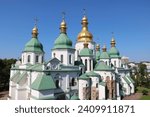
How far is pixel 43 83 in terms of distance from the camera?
17.8 meters

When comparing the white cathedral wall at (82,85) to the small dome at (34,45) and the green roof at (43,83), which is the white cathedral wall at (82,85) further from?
the small dome at (34,45)

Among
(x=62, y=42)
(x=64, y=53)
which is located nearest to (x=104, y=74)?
(x=64, y=53)

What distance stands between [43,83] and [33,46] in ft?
26.2

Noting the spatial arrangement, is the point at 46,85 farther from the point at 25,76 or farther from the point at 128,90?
the point at 128,90

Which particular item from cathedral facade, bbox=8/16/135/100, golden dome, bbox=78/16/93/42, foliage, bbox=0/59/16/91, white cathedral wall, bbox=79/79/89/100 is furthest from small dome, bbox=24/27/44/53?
foliage, bbox=0/59/16/91

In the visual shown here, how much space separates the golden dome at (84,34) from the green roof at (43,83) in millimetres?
13621

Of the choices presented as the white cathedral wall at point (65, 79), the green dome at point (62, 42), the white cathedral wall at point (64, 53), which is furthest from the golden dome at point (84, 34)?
the white cathedral wall at point (65, 79)

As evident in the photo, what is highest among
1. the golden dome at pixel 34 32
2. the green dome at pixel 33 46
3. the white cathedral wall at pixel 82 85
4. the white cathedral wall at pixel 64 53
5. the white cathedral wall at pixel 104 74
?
the golden dome at pixel 34 32

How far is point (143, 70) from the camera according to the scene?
174ft

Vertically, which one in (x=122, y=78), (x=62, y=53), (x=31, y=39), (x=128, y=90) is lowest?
(x=128, y=90)

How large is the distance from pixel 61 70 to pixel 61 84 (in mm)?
1806

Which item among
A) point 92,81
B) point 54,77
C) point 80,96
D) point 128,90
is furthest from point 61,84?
point 128,90

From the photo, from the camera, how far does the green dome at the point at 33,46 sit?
2361cm

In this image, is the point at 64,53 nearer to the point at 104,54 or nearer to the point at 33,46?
the point at 33,46
